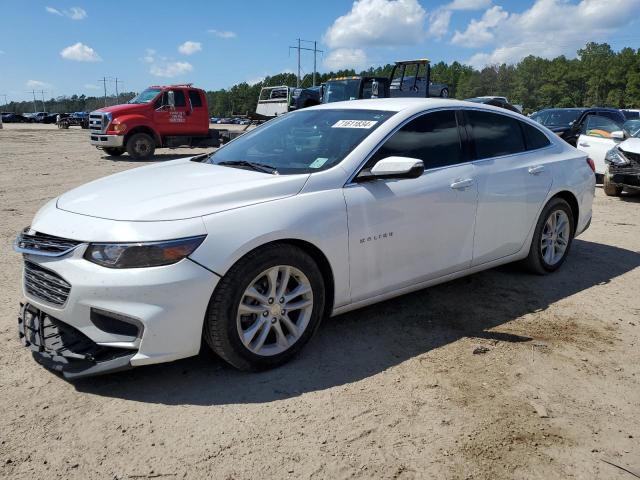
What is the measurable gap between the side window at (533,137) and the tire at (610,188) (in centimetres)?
561

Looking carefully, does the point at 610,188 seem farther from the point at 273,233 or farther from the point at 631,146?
the point at 273,233

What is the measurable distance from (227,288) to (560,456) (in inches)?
72.8

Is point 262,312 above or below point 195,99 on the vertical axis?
below

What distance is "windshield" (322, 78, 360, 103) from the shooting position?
67.0 ft

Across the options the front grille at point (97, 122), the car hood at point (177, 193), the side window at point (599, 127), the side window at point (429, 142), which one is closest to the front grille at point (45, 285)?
the car hood at point (177, 193)

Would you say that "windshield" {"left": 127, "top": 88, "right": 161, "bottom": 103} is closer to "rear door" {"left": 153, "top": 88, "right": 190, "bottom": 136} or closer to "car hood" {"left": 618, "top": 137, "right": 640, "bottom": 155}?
"rear door" {"left": 153, "top": 88, "right": 190, "bottom": 136}

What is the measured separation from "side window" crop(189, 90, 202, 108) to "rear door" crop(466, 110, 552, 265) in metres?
14.1

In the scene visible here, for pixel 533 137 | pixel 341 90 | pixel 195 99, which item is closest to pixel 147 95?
pixel 195 99

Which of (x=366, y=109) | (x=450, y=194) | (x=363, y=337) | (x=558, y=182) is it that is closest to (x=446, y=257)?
(x=450, y=194)

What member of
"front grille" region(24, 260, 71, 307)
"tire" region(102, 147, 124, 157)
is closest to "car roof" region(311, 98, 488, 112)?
"front grille" region(24, 260, 71, 307)

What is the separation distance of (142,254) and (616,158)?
9.25 metres

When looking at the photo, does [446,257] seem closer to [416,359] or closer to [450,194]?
[450,194]

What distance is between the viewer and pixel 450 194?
4.05m

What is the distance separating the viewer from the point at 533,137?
198 inches
